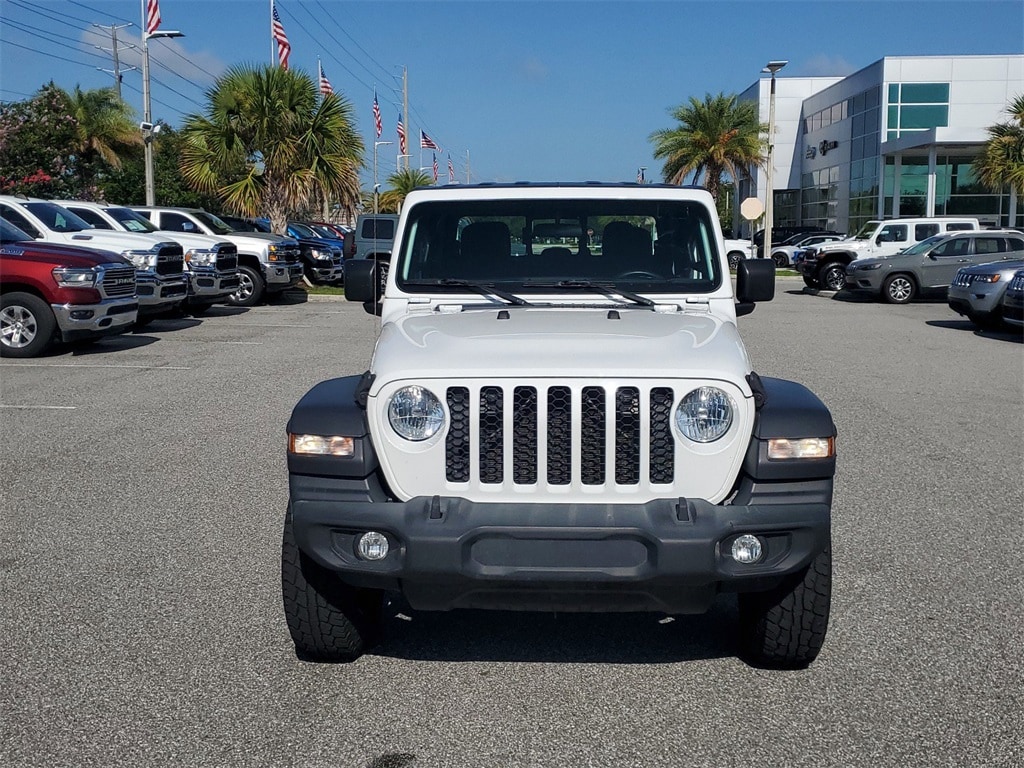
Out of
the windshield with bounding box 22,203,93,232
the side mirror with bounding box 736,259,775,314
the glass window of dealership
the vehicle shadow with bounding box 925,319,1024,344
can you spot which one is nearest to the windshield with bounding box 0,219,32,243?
the windshield with bounding box 22,203,93,232

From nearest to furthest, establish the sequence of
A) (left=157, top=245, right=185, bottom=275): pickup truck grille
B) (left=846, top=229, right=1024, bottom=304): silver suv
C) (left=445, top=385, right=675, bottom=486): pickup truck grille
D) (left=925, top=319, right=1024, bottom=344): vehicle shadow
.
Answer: (left=445, top=385, right=675, bottom=486): pickup truck grille, (left=157, top=245, right=185, bottom=275): pickup truck grille, (left=925, top=319, right=1024, bottom=344): vehicle shadow, (left=846, top=229, right=1024, bottom=304): silver suv

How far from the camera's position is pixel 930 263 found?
80.8 feet

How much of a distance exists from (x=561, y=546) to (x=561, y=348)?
738 mm

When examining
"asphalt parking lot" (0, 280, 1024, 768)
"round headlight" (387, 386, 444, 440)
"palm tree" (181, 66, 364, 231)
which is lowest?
"asphalt parking lot" (0, 280, 1024, 768)

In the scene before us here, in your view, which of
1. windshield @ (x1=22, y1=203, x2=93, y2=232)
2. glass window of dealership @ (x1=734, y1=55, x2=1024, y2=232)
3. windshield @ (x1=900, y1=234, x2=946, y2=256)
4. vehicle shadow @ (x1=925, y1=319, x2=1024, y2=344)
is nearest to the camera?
windshield @ (x1=22, y1=203, x2=93, y2=232)

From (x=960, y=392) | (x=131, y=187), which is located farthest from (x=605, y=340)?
(x=131, y=187)

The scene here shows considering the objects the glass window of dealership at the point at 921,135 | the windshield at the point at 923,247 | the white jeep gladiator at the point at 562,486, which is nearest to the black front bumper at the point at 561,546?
the white jeep gladiator at the point at 562,486

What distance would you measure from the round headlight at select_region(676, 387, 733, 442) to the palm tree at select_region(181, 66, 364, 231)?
25201mm

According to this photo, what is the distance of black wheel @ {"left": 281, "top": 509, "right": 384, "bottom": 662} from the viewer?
13.3 feet

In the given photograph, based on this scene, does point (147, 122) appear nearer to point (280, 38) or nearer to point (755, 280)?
point (280, 38)

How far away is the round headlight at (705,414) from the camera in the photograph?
3.78 metres

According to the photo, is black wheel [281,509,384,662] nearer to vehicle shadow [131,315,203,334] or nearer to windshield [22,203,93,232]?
windshield [22,203,93,232]

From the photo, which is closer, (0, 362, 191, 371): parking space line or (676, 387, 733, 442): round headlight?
(676, 387, 733, 442): round headlight

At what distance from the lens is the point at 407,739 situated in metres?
3.68
